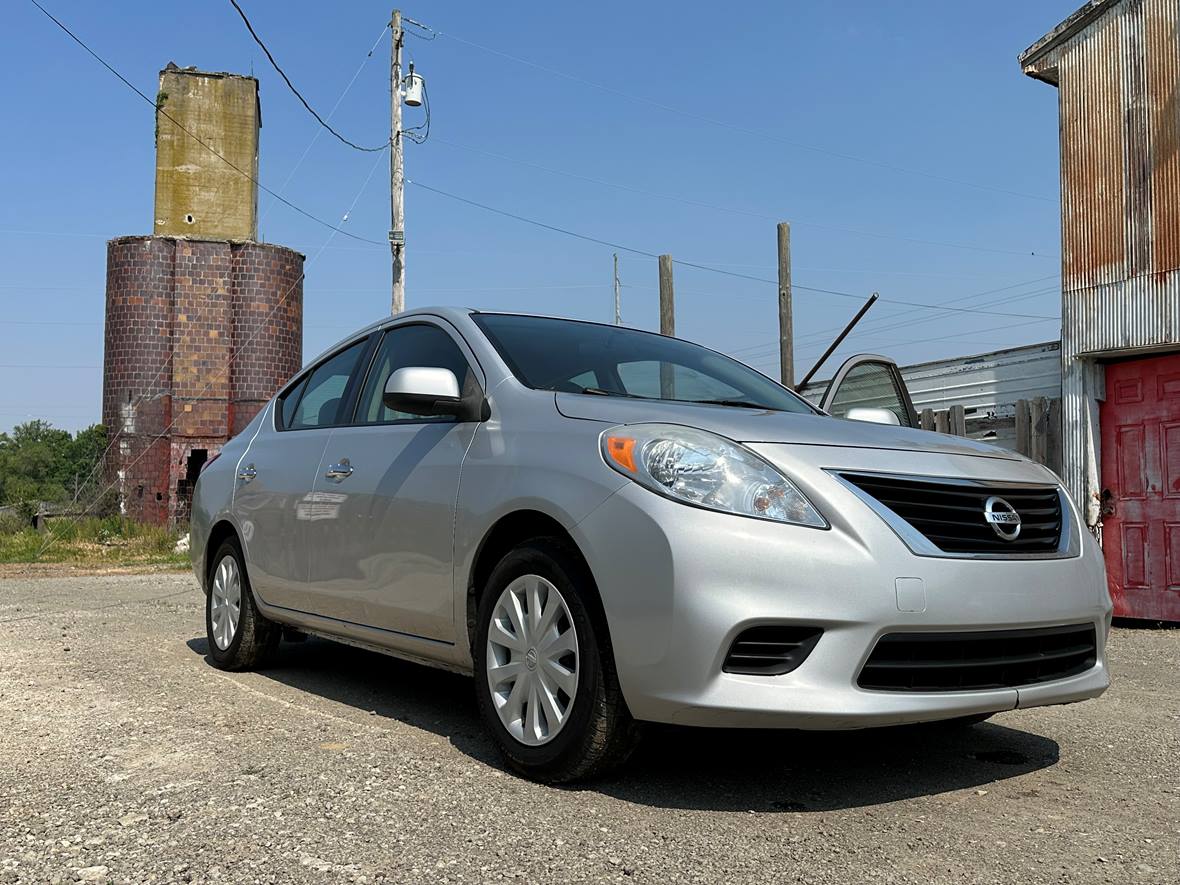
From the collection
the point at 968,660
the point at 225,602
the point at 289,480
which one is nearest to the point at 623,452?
the point at 968,660

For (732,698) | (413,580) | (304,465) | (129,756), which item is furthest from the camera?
(304,465)

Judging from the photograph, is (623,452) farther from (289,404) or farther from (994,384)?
(994,384)

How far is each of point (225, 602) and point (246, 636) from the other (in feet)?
1.08

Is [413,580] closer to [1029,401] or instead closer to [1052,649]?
[1052,649]

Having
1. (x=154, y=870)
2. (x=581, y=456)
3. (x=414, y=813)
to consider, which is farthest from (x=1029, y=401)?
(x=154, y=870)

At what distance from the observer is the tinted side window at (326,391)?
5426mm

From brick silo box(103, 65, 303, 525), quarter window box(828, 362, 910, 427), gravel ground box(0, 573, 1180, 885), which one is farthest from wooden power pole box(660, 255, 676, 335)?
gravel ground box(0, 573, 1180, 885)

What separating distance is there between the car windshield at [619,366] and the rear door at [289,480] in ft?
3.73

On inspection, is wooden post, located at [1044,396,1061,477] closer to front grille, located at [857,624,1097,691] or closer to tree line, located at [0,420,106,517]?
front grille, located at [857,624,1097,691]

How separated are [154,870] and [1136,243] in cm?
A: 964

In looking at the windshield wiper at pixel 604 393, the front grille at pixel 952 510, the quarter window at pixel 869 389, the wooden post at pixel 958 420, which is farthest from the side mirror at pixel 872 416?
the quarter window at pixel 869 389

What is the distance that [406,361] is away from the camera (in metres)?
5.01

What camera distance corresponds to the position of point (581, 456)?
141 inches

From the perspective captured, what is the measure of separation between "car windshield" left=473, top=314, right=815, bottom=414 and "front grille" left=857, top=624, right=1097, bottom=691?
1.39 metres
